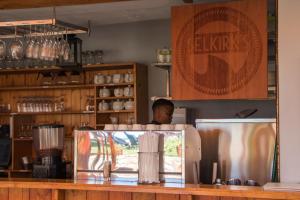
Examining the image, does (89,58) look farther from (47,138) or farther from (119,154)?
(119,154)

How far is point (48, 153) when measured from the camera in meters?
4.03

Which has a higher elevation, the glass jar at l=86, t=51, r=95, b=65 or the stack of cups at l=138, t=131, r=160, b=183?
the glass jar at l=86, t=51, r=95, b=65

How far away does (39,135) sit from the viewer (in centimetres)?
408

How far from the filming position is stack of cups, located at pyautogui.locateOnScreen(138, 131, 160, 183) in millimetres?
3443

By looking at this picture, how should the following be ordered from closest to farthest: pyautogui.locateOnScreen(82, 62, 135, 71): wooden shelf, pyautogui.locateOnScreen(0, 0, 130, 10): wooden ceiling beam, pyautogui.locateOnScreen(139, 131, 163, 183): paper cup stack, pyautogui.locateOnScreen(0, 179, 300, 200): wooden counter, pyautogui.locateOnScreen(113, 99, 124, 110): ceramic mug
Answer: pyautogui.locateOnScreen(0, 179, 300, 200): wooden counter, pyautogui.locateOnScreen(139, 131, 163, 183): paper cup stack, pyautogui.locateOnScreen(0, 0, 130, 10): wooden ceiling beam, pyautogui.locateOnScreen(82, 62, 135, 71): wooden shelf, pyautogui.locateOnScreen(113, 99, 124, 110): ceramic mug

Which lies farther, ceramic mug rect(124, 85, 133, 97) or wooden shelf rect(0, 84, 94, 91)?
wooden shelf rect(0, 84, 94, 91)

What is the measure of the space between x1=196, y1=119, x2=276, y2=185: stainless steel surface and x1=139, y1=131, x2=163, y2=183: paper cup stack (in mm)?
2095

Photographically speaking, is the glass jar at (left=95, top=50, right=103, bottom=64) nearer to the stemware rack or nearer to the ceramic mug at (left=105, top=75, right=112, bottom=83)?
the ceramic mug at (left=105, top=75, right=112, bottom=83)

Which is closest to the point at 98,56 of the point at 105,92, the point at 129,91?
the point at 105,92

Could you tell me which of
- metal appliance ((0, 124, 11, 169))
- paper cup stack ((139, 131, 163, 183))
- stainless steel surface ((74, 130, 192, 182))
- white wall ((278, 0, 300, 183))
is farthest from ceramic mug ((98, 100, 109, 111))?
white wall ((278, 0, 300, 183))

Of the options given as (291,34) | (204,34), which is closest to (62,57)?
(204,34)

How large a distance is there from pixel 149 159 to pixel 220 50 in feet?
5.44

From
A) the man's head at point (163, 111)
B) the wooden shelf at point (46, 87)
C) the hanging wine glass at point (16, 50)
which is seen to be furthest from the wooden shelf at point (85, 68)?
the hanging wine glass at point (16, 50)

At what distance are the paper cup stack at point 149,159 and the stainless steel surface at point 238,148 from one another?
6.87 feet
